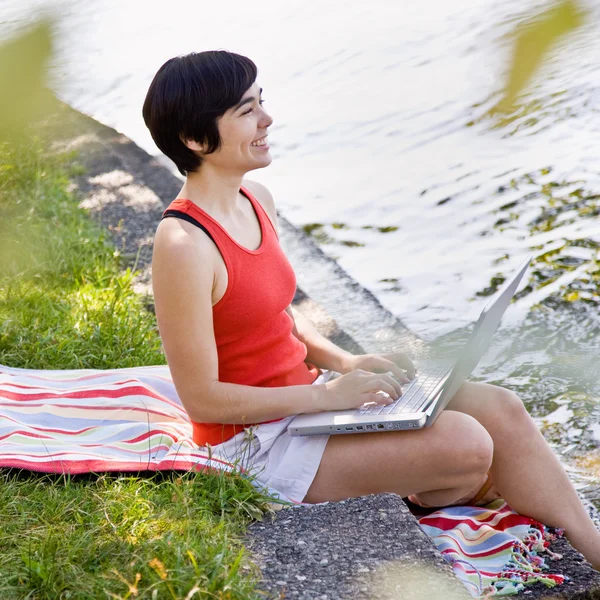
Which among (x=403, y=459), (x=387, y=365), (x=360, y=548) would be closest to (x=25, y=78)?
(x=360, y=548)

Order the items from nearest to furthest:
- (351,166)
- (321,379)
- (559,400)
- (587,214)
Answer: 1. (321,379)
2. (559,400)
3. (587,214)
4. (351,166)

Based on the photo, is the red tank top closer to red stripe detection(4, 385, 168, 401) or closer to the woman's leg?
red stripe detection(4, 385, 168, 401)

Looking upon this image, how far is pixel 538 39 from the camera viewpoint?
61 centimetres

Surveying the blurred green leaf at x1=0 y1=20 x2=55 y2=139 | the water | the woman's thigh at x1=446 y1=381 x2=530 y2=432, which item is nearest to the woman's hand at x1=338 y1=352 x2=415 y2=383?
the woman's thigh at x1=446 y1=381 x2=530 y2=432

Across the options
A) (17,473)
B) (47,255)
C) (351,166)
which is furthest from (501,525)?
(351,166)

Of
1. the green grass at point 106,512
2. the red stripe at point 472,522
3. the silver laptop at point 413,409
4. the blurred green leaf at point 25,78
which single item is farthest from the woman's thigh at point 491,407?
the blurred green leaf at point 25,78

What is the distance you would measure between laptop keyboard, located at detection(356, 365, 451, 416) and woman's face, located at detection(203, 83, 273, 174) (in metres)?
0.78

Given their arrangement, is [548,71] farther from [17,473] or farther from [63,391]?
[63,391]

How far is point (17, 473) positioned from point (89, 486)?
25cm

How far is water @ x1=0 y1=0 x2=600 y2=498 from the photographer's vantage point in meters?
0.76

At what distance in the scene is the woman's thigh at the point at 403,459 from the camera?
2.33 m

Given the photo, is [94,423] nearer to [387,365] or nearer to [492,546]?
[387,365]

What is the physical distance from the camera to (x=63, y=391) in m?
3.03

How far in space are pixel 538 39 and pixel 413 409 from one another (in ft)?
5.97
